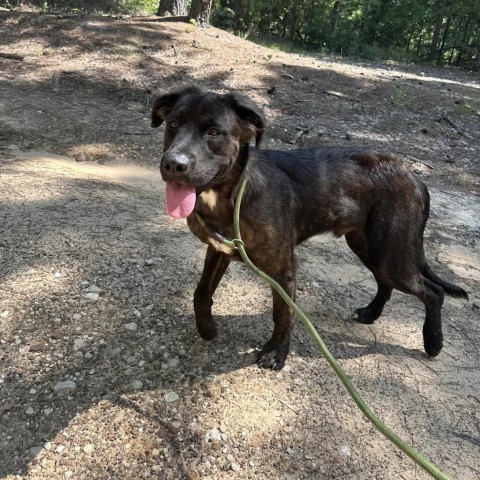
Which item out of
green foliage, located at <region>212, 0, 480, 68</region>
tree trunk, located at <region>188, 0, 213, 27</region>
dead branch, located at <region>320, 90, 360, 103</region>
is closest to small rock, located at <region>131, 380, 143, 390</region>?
dead branch, located at <region>320, 90, 360, 103</region>

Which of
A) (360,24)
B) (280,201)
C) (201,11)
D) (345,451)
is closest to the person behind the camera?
(345,451)

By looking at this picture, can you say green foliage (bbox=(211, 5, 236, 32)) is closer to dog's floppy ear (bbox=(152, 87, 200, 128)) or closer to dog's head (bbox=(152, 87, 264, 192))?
dog's floppy ear (bbox=(152, 87, 200, 128))

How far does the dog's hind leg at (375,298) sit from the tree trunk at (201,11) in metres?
11.6

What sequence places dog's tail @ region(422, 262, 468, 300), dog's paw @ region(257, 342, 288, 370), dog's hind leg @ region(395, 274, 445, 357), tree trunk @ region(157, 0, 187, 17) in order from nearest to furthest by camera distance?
dog's paw @ region(257, 342, 288, 370) < dog's hind leg @ region(395, 274, 445, 357) < dog's tail @ region(422, 262, 468, 300) < tree trunk @ region(157, 0, 187, 17)

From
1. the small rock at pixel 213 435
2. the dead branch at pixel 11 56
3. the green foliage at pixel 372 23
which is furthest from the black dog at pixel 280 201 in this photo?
the green foliage at pixel 372 23

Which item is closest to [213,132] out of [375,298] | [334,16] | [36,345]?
[36,345]

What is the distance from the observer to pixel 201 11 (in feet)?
44.3

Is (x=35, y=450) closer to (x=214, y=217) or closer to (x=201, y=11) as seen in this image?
(x=214, y=217)

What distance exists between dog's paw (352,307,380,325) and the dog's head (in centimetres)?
197

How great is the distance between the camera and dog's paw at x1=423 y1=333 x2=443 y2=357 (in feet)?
12.7

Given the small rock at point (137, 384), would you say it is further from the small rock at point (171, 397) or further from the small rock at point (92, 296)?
the small rock at point (92, 296)

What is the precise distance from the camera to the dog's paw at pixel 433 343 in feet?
12.7

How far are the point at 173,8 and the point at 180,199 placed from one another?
46.0 feet

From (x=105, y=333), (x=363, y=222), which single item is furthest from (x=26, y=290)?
(x=363, y=222)
